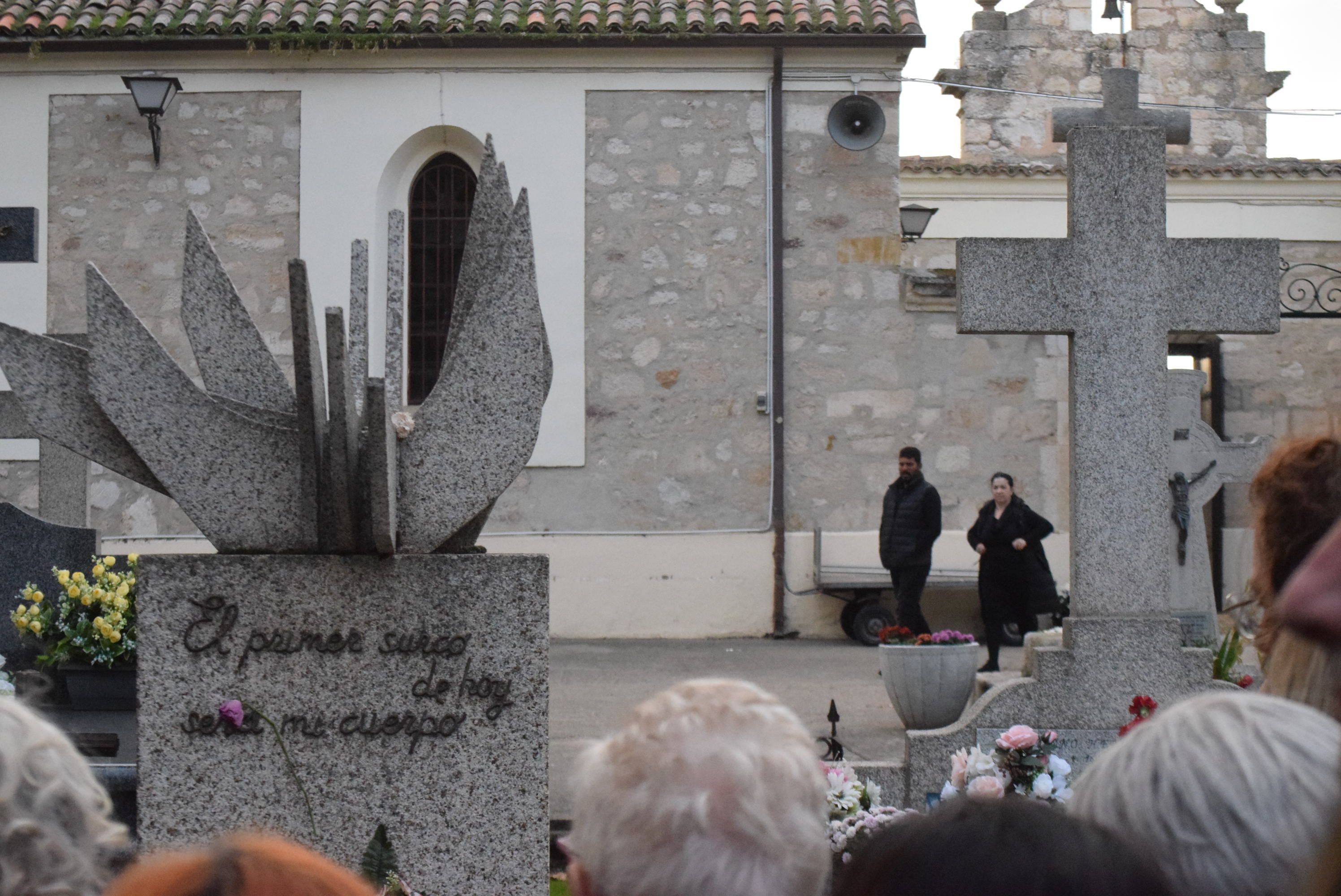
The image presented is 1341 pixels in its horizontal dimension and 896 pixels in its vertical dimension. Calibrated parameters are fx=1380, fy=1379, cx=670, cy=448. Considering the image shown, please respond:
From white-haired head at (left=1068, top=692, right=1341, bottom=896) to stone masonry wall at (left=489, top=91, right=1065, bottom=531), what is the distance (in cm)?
1096

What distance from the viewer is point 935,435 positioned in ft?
41.3

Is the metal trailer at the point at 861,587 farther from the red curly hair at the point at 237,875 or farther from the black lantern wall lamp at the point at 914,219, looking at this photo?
the red curly hair at the point at 237,875

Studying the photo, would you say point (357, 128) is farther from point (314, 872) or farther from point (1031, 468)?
point (314, 872)

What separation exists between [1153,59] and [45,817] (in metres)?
23.4

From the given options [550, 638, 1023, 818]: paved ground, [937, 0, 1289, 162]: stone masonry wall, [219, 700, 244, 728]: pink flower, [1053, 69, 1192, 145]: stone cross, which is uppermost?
[937, 0, 1289, 162]: stone masonry wall

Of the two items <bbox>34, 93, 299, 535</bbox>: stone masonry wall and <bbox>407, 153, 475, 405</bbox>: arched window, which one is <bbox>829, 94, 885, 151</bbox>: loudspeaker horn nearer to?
<bbox>407, 153, 475, 405</bbox>: arched window

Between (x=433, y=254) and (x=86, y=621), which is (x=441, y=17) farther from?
(x=86, y=621)

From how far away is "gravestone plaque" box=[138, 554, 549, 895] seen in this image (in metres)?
3.72

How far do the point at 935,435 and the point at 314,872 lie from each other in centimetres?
1175

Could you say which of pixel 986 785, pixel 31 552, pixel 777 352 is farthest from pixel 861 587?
pixel 986 785

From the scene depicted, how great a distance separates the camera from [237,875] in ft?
3.76

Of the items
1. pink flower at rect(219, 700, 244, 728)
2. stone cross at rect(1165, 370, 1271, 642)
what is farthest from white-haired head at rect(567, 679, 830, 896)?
stone cross at rect(1165, 370, 1271, 642)

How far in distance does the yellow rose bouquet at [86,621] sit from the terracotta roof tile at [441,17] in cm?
793

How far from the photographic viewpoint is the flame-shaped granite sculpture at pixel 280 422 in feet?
12.2
